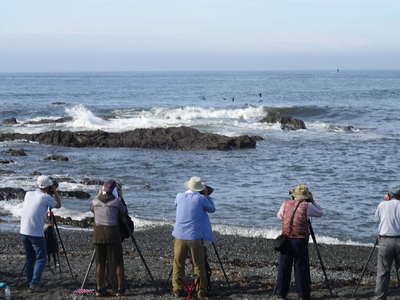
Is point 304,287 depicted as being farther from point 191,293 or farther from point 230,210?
point 230,210

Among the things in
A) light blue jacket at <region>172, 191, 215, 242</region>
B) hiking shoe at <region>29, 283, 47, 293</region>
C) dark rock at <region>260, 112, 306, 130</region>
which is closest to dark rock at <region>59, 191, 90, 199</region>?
hiking shoe at <region>29, 283, 47, 293</region>

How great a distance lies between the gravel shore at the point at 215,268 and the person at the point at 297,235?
559mm

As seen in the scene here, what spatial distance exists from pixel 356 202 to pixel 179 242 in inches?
494

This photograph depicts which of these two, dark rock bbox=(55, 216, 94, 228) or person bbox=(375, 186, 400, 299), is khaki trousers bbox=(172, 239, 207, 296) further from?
dark rock bbox=(55, 216, 94, 228)

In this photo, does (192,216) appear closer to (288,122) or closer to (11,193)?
(11,193)

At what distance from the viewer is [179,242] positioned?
998 centimetres

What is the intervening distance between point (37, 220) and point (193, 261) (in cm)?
244

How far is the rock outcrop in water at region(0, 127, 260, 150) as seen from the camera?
35.7 m

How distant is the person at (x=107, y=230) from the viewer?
389 inches

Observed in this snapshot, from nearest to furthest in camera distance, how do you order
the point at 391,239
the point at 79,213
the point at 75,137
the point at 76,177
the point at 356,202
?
the point at 391,239
the point at 79,213
the point at 356,202
the point at 76,177
the point at 75,137

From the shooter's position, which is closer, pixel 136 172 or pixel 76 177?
pixel 76 177

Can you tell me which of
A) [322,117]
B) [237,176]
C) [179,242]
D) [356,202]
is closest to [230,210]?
[356,202]

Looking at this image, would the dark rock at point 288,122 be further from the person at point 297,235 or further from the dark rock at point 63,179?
the person at point 297,235

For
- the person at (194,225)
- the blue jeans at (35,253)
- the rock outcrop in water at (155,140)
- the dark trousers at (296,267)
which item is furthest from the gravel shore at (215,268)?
the rock outcrop in water at (155,140)
